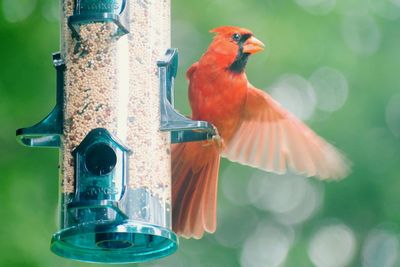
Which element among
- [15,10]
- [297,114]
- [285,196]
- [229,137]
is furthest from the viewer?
[285,196]

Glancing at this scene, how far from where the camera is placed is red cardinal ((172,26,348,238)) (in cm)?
643

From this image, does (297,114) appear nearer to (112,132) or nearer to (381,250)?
(381,250)

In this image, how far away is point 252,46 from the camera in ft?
21.4

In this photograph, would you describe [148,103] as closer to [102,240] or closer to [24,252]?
[102,240]

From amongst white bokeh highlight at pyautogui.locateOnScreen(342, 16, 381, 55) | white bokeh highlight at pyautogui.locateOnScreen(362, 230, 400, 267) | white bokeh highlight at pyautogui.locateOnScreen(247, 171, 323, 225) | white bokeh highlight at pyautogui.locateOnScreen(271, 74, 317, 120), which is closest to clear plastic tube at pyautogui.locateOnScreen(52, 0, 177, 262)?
white bokeh highlight at pyautogui.locateOnScreen(271, 74, 317, 120)

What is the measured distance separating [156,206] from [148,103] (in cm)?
40

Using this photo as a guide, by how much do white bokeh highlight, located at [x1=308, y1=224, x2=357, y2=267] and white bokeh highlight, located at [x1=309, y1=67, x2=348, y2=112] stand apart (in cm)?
110

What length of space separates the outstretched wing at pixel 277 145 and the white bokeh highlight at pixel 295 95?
113 inches

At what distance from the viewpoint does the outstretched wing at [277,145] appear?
635cm

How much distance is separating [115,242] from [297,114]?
4.56m

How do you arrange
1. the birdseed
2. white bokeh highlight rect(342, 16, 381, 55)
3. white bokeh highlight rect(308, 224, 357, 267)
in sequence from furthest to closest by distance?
white bokeh highlight rect(308, 224, 357, 267), white bokeh highlight rect(342, 16, 381, 55), the birdseed

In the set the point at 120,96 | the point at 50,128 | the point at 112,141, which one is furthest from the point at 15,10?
the point at 112,141

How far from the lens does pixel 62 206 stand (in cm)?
546

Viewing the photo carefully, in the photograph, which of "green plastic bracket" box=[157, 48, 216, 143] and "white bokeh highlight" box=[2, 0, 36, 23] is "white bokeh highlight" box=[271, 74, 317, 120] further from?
"green plastic bracket" box=[157, 48, 216, 143]
